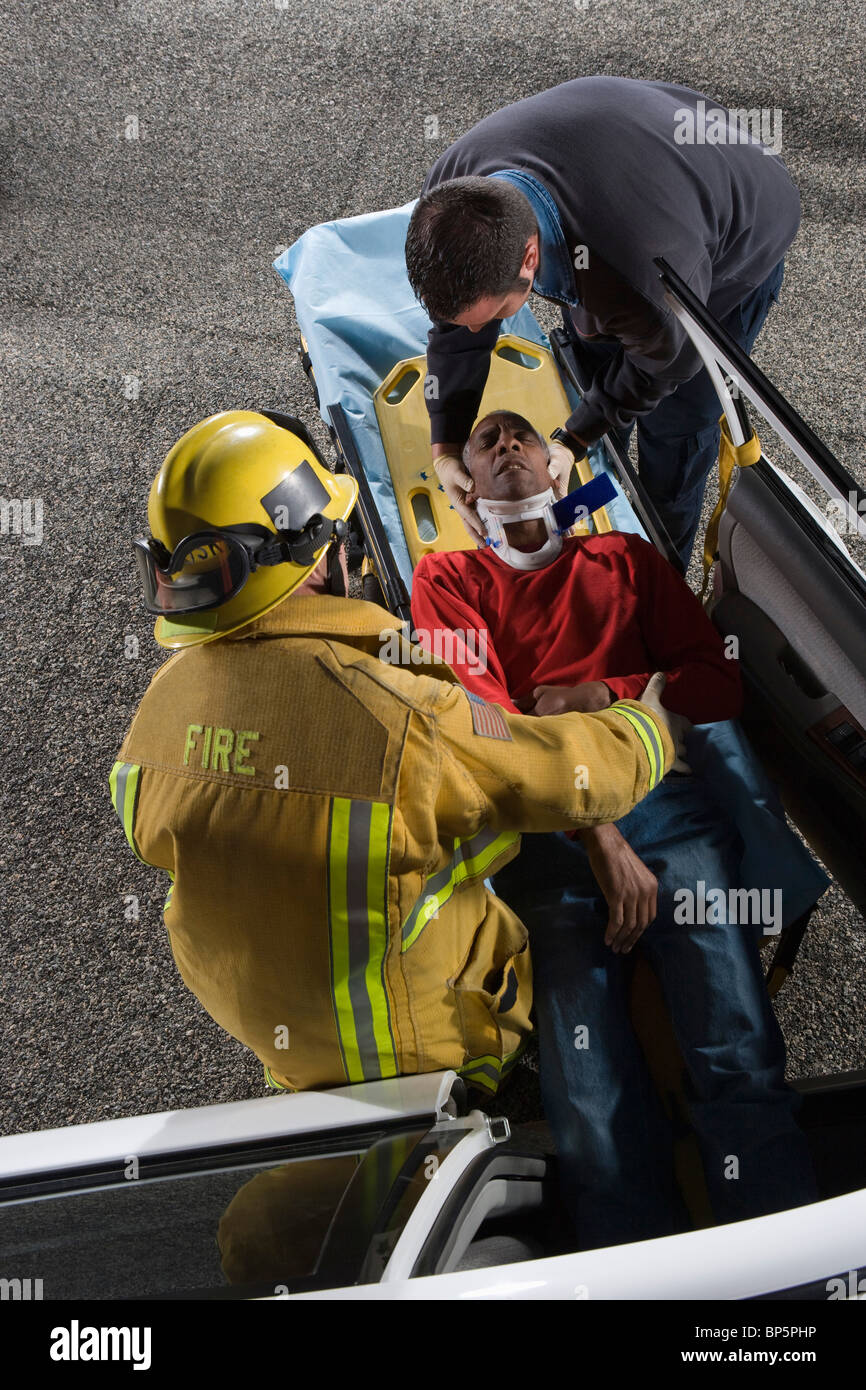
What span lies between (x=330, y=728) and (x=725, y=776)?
3.13 ft

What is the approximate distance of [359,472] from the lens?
2496mm

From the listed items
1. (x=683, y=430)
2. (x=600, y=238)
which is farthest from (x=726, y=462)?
(x=683, y=430)

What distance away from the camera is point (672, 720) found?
5.98 ft

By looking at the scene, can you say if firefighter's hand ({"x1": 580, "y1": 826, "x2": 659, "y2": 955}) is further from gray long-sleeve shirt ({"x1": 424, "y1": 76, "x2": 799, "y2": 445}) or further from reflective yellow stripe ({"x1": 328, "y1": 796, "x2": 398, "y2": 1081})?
Answer: gray long-sleeve shirt ({"x1": 424, "y1": 76, "x2": 799, "y2": 445})

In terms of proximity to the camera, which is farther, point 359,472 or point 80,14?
point 80,14

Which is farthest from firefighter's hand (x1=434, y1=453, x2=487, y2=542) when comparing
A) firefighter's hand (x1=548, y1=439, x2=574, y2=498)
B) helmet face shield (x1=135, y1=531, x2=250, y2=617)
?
helmet face shield (x1=135, y1=531, x2=250, y2=617)

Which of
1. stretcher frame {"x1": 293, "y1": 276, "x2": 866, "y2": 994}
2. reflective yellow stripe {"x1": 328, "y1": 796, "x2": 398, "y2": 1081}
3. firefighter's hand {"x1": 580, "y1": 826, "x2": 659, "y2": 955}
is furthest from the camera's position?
firefighter's hand {"x1": 580, "y1": 826, "x2": 659, "y2": 955}

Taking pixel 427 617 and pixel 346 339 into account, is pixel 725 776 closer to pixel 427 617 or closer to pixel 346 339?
pixel 427 617

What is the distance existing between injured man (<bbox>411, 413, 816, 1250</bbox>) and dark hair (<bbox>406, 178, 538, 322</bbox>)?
0.50m

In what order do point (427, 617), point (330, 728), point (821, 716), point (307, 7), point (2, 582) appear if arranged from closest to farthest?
point (330, 728), point (821, 716), point (427, 617), point (2, 582), point (307, 7)

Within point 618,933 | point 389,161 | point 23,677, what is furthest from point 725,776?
point 389,161

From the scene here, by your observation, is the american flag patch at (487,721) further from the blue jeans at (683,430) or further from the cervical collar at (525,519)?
the blue jeans at (683,430)

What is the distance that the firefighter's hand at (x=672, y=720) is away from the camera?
5.94 ft

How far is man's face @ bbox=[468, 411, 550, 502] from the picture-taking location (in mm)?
2191
